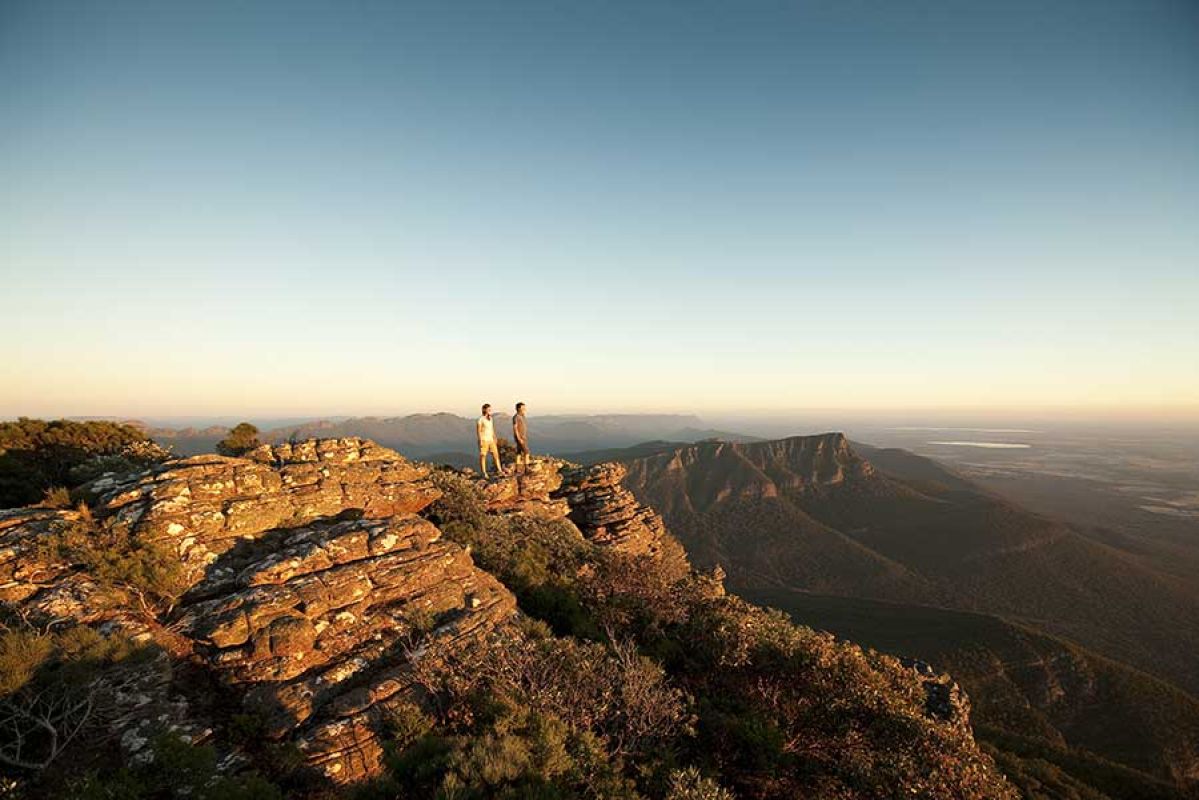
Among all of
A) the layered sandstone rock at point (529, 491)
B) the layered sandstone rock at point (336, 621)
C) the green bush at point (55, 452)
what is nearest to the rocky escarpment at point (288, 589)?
the layered sandstone rock at point (336, 621)

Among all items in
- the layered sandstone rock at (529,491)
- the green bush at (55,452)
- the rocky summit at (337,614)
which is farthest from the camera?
the layered sandstone rock at (529,491)

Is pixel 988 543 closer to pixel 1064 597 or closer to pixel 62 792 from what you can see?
pixel 1064 597

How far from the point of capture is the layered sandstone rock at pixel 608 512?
2528 cm

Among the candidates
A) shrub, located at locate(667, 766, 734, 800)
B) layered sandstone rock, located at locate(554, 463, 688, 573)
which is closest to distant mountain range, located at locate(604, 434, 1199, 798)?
layered sandstone rock, located at locate(554, 463, 688, 573)

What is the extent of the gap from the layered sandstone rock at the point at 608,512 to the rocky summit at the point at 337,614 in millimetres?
9513

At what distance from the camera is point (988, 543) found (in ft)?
348

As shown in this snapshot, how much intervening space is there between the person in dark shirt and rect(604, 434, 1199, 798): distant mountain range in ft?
133

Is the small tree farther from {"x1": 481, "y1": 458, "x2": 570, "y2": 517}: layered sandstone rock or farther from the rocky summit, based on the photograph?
{"x1": 481, "y1": 458, "x2": 570, "y2": 517}: layered sandstone rock

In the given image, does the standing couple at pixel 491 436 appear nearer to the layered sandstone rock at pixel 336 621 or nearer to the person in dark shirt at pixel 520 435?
the person in dark shirt at pixel 520 435

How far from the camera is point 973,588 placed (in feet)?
309

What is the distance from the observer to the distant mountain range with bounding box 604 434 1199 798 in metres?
46.2

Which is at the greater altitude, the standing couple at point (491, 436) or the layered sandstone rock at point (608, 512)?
the standing couple at point (491, 436)

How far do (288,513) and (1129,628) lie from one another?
130 m

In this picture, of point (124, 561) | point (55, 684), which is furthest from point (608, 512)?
point (55, 684)
